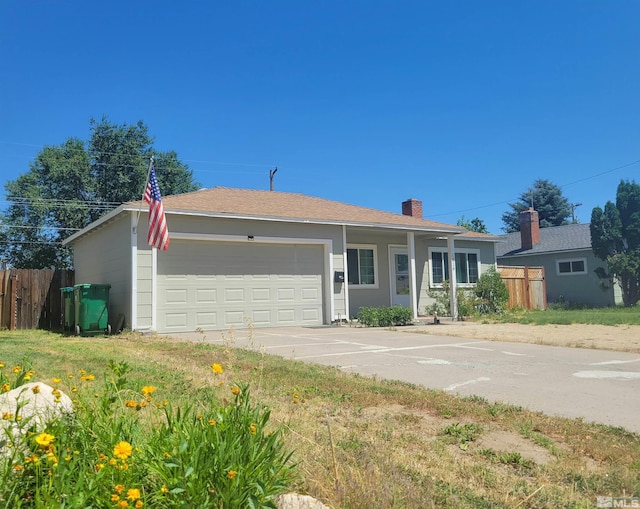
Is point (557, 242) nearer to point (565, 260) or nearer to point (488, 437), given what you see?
point (565, 260)

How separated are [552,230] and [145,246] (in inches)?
1045

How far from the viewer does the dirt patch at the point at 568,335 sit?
9719mm

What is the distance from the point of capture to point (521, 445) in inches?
150

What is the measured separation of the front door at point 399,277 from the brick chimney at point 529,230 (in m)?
13.8

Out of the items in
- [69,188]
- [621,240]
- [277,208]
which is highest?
[69,188]

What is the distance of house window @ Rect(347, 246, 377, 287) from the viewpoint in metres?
18.2

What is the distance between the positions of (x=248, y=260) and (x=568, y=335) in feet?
27.8

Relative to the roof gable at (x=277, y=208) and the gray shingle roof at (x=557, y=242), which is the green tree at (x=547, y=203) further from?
the roof gable at (x=277, y=208)

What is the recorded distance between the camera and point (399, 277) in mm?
19266

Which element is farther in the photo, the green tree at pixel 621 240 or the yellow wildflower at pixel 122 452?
the green tree at pixel 621 240

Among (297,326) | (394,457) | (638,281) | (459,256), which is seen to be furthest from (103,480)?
(638,281)

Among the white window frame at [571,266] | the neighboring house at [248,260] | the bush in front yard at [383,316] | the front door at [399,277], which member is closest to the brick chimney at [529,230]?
the white window frame at [571,266]

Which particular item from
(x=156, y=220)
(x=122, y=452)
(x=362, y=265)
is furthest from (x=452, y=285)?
(x=122, y=452)

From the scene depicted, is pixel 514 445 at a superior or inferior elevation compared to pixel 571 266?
inferior
